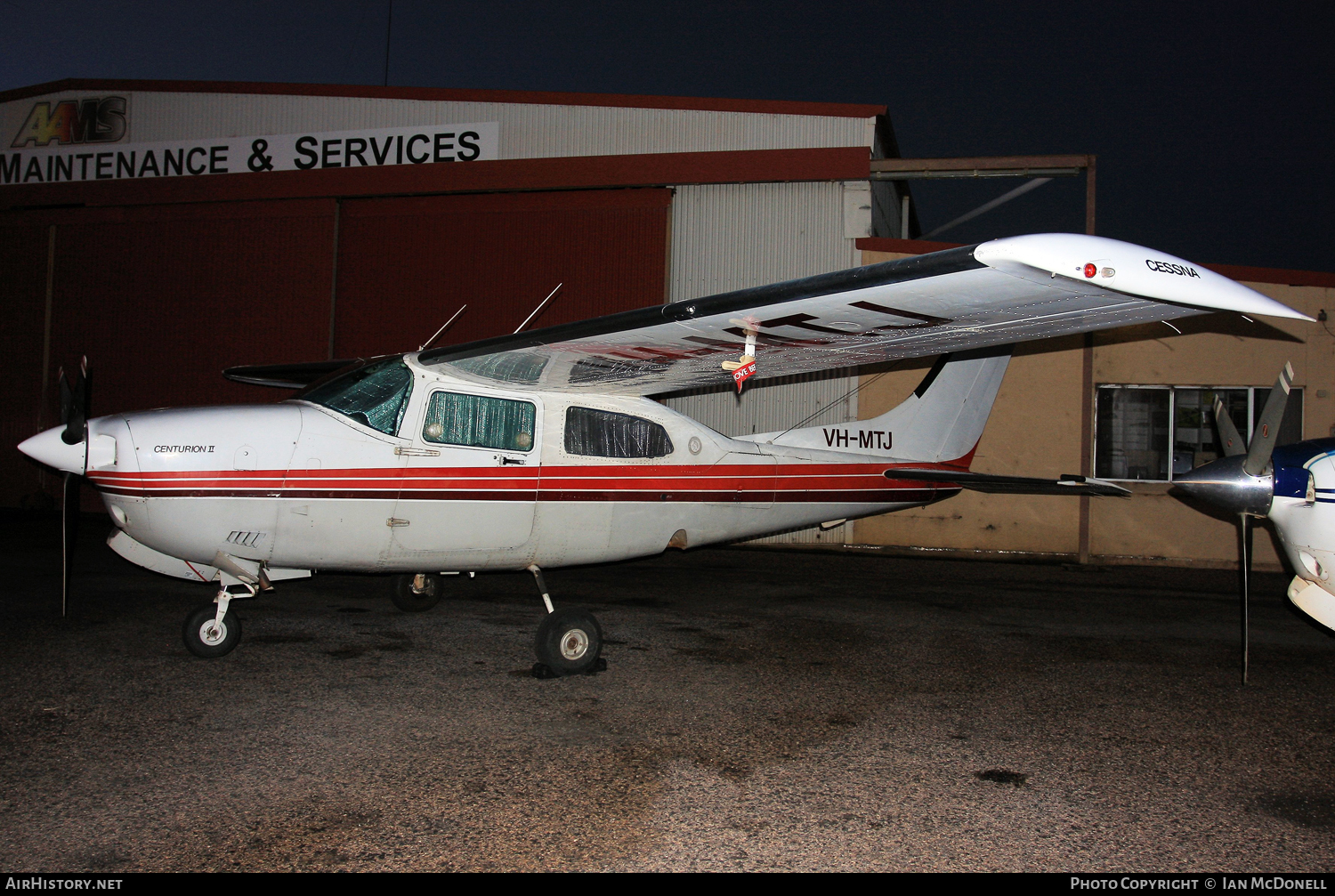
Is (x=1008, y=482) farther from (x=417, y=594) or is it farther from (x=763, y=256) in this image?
(x=763, y=256)

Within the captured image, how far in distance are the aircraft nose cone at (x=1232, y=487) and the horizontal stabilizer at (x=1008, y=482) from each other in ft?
1.74

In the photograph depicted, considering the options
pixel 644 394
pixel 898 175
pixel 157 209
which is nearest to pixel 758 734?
pixel 644 394

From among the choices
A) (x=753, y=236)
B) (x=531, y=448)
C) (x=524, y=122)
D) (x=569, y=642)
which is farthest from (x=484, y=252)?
(x=569, y=642)

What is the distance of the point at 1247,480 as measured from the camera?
16.9 ft

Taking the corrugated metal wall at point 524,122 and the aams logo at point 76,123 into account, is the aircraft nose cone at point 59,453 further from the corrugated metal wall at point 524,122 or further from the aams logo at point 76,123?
the aams logo at point 76,123

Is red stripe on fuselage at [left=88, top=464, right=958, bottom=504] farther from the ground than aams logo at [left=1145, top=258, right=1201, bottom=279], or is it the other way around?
aams logo at [left=1145, top=258, right=1201, bottom=279]

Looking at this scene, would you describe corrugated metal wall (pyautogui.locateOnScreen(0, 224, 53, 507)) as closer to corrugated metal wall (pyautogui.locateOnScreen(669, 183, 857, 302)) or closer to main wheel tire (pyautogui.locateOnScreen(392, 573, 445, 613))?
main wheel tire (pyautogui.locateOnScreen(392, 573, 445, 613))

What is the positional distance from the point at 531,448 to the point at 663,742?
2525 mm


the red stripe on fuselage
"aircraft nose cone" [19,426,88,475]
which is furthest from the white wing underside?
"aircraft nose cone" [19,426,88,475]

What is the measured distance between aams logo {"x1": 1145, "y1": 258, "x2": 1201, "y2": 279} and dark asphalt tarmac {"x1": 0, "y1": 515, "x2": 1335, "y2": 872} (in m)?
2.35

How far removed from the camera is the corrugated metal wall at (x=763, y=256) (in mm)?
12320

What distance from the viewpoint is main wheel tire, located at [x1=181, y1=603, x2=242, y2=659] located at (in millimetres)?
5586

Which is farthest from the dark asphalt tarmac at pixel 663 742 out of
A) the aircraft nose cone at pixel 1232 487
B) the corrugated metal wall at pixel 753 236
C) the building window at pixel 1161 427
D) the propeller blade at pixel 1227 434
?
the corrugated metal wall at pixel 753 236

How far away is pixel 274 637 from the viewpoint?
6.32 metres
